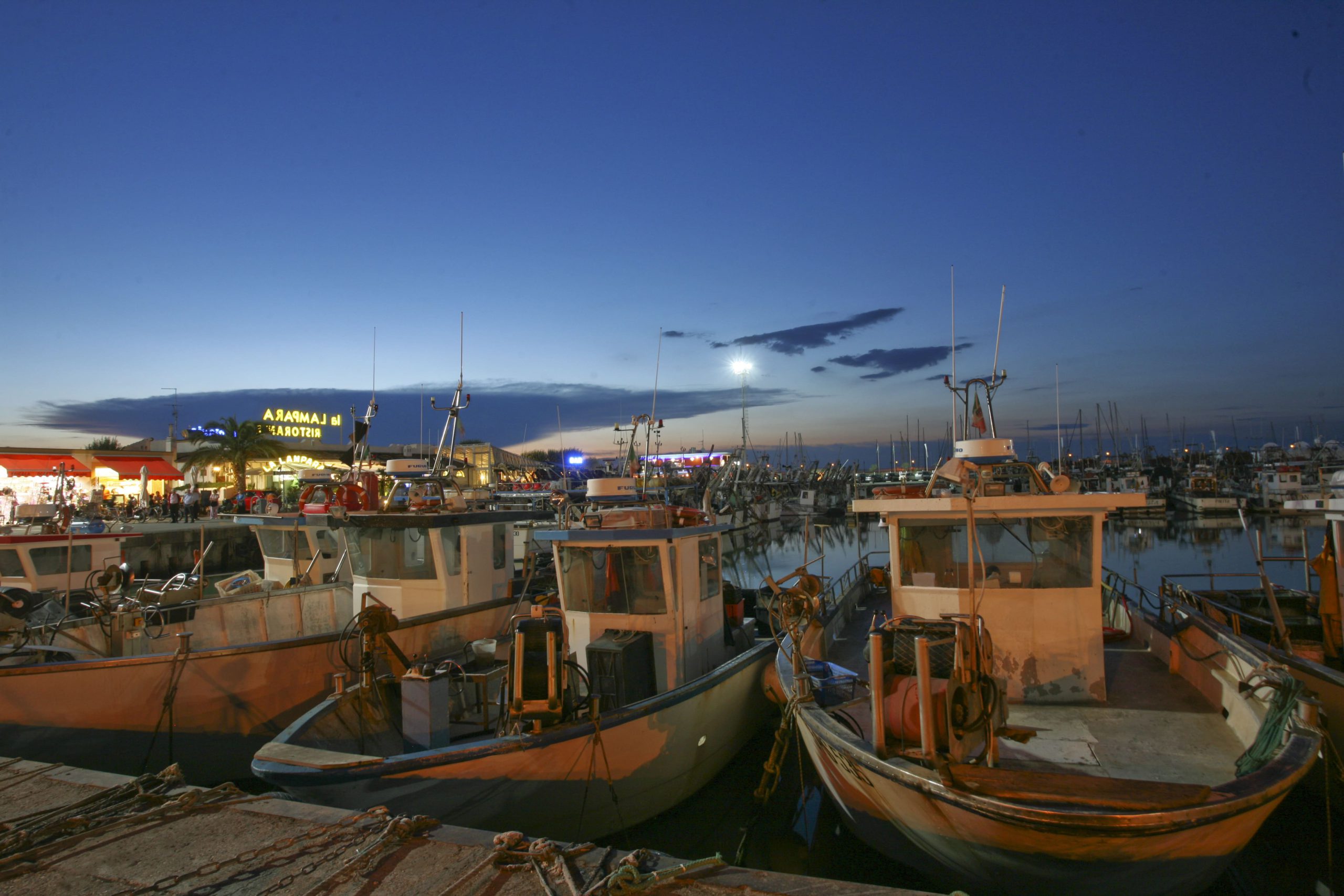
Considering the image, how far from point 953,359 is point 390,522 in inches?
322

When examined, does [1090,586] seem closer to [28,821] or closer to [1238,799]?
[1238,799]

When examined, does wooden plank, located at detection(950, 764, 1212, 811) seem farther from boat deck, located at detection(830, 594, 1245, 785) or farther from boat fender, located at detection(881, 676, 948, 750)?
boat deck, located at detection(830, 594, 1245, 785)

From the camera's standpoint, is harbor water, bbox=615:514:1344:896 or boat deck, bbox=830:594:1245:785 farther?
harbor water, bbox=615:514:1344:896

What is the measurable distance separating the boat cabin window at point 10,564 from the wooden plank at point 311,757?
924cm

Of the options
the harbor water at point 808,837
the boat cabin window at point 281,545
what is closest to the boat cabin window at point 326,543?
the boat cabin window at point 281,545

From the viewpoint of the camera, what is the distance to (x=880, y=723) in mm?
4957

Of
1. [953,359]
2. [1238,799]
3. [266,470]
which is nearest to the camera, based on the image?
[1238,799]

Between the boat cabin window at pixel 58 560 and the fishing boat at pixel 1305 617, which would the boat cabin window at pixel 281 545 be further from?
the fishing boat at pixel 1305 617

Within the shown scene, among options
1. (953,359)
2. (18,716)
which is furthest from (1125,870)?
(18,716)

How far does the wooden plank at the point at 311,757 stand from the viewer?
557cm

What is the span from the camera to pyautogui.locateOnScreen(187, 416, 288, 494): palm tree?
3862cm

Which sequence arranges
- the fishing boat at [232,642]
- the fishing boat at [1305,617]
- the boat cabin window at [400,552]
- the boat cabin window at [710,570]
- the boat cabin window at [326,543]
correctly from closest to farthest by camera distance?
1. the fishing boat at [1305,617]
2. the fishing boat at [232,642]
3. the boat cabin window at [710,570]
4. the boat cabin window at [400,552]
5. the boat cabin window at [326,543]

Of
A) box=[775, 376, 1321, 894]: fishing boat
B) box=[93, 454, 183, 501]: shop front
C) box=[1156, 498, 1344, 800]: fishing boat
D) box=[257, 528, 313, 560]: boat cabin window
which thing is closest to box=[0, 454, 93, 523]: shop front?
box=[93, 454, 183, 501]: shop front

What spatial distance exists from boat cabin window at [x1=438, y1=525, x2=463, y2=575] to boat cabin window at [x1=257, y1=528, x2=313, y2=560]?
4.06 m
